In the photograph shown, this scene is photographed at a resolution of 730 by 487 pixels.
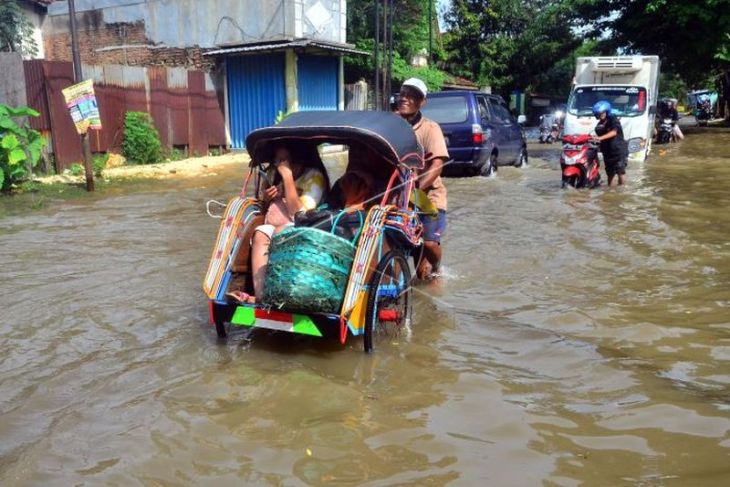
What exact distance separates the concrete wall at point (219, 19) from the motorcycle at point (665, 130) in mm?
11794

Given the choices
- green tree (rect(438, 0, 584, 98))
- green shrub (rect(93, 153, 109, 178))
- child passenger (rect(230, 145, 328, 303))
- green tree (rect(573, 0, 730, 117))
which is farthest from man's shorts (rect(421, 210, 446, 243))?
green tree (rect(438, 0, 584, 98))

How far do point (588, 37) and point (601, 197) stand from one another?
1863 centimetres

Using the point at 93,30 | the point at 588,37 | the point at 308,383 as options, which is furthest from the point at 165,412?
the point at 588,37

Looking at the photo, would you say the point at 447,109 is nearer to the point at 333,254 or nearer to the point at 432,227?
the point at 432,227

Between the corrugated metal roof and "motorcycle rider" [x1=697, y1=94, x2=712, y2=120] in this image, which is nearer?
the corrugated metal roof

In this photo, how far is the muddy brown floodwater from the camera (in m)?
3.20

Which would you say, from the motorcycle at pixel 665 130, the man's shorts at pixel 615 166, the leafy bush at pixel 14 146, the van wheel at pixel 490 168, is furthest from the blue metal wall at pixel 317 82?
the motorcycle at pixel 665 130

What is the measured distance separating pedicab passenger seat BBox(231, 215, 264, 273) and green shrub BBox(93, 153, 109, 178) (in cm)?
920

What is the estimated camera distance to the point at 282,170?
16.3ft

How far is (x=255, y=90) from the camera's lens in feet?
64.3

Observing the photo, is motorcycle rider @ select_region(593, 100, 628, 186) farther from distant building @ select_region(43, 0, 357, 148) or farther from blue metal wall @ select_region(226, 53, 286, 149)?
blue metal wall @ select_region(226, 53, 286, 149)

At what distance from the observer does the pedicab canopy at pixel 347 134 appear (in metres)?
4.67

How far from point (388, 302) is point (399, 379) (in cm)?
75

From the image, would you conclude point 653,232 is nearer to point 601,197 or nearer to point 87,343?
point 601,197
